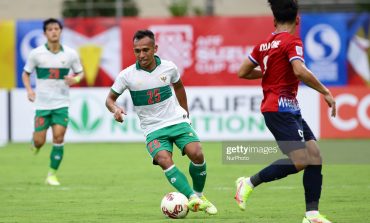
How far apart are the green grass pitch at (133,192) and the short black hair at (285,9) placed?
2.14 m

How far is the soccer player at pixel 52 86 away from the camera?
14289 mm

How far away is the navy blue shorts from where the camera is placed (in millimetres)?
8977

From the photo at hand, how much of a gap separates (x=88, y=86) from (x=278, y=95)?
16.1 m

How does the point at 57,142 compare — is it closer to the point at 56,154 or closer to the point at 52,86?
the point at 56,154

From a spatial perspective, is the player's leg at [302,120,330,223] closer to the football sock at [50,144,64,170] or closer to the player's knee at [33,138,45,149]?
the football sock at [50,144,64,170]

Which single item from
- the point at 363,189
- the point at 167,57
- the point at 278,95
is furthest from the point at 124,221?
the point at 167,57

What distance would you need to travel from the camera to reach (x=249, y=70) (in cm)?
938

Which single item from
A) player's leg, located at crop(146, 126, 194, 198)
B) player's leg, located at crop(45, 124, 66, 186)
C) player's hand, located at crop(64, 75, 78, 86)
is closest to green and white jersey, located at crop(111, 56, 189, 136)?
player's leg, located at crop(146, 126, 194, 198)

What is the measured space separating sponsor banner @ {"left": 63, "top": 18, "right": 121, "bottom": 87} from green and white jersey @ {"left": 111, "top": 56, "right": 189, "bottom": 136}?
47.7 feet

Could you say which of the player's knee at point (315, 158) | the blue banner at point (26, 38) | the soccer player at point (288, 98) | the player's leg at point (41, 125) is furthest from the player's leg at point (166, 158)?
the blue banner at point (26, 38)

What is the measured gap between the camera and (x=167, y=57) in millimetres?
24859

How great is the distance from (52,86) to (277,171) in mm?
6288

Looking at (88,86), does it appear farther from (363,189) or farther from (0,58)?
(363,189)

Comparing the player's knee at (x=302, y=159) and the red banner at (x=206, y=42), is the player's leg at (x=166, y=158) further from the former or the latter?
the red banner at (x=206, y=42)
